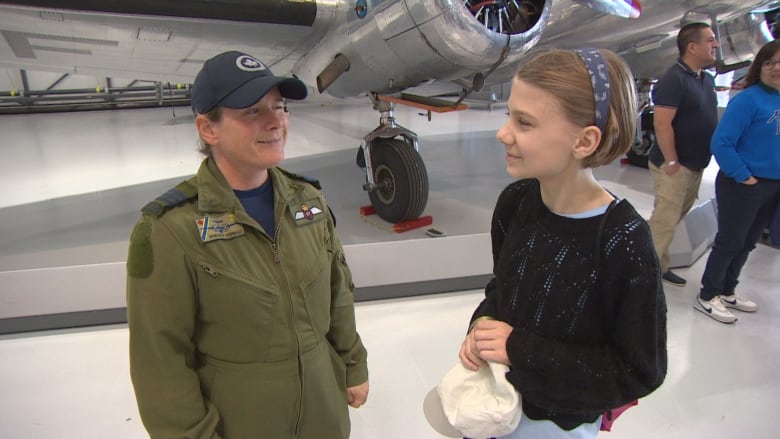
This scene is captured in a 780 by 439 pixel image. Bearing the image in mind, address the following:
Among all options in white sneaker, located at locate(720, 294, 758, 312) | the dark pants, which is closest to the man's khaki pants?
the dark pants

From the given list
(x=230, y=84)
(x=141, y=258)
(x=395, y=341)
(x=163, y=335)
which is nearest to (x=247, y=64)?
(x=230, y=84)

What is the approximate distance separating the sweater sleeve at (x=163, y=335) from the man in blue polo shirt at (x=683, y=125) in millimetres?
2573

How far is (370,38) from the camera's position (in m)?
2.78

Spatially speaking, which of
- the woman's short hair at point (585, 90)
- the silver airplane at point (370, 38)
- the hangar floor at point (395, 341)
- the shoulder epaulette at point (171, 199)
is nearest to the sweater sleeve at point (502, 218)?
the woman's short hair at point (585, 90)

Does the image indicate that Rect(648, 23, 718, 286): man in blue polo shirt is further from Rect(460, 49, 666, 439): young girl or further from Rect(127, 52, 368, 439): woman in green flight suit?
Rect(127, 52, 368, 439): woman in green flight suit

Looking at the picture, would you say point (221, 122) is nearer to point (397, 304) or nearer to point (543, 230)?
point (543, 230)

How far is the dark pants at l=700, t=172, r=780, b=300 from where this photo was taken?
7.86ft

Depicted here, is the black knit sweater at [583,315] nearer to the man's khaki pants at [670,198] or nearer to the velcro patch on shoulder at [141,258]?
the velcro patch on shoulder at [141,258]

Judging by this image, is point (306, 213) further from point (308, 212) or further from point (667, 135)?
point (667, 135)

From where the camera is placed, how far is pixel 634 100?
79cm

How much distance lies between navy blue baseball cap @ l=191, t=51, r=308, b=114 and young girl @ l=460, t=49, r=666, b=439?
19.2 inches

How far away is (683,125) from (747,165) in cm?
38

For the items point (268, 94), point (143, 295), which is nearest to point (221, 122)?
point (268, 94)

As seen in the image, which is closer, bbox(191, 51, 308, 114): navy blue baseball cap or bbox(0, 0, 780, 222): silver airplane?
bbox(191, 51, 308, 114): navy blue baseball cap
